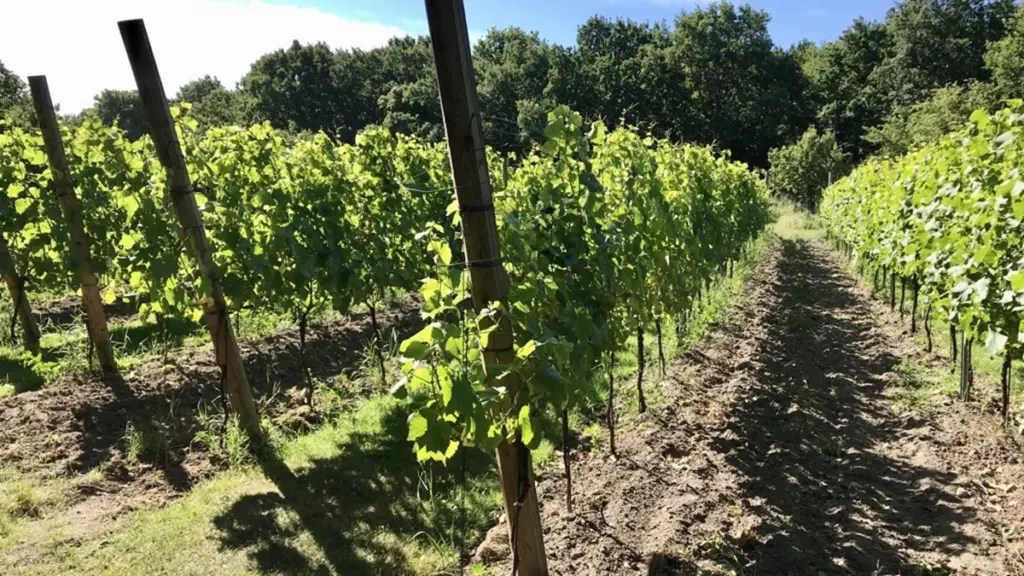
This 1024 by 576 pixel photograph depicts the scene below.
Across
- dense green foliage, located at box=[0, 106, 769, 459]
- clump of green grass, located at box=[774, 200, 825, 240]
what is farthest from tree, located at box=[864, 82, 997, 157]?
dense green foliage, located at box=[0, 106, 769, 459]

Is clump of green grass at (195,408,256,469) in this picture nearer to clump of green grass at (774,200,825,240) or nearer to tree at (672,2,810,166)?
clump of green grass at (774,200,825,240)

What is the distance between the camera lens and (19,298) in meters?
6.46

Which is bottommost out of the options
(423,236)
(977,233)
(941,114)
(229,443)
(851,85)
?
(229,443)

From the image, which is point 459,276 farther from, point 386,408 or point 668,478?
point 386,408

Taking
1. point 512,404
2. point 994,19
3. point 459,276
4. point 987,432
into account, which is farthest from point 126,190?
point 994,19

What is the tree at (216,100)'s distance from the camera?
185 ft

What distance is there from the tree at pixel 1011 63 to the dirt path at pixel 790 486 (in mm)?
37723

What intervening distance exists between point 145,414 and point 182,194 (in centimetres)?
245

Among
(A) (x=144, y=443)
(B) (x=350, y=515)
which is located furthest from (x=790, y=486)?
(A) (x=144, y=443)

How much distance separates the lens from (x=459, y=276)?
7.08ft

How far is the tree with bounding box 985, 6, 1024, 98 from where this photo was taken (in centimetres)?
3375

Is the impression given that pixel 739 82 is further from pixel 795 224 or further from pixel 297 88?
pixel 297 88

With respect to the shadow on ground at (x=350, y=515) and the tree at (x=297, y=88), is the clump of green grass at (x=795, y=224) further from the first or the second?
the tree at (x=297, y=88)

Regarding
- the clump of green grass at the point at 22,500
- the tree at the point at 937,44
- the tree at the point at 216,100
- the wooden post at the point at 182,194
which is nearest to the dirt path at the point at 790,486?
the wooden post at the point at 182,194
